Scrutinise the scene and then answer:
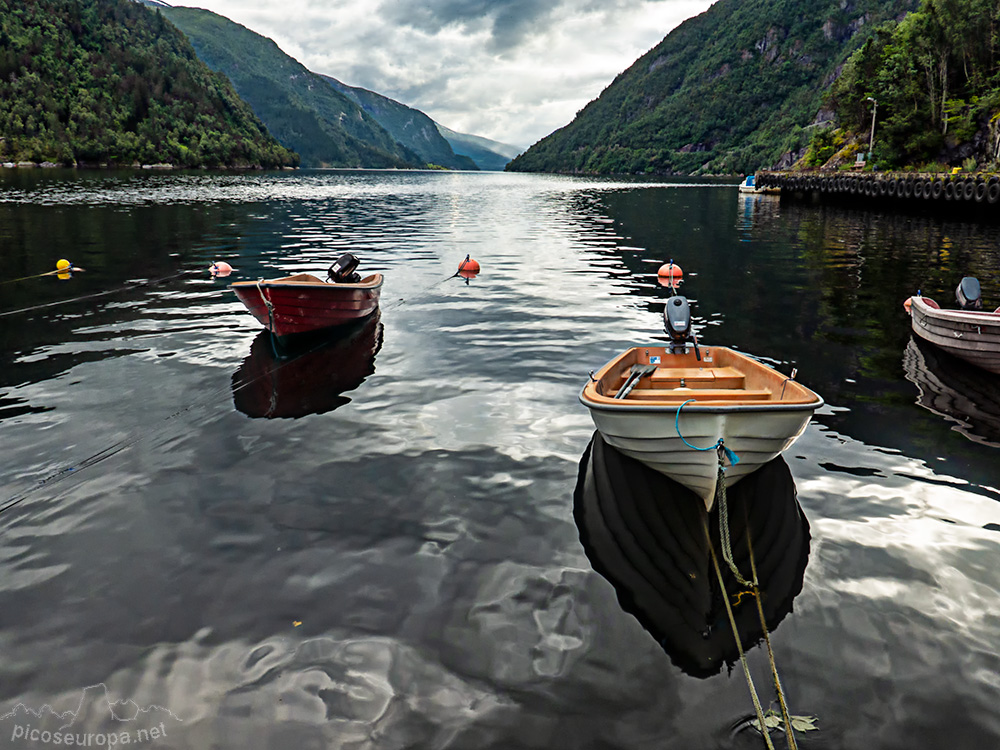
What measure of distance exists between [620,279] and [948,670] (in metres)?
20.4

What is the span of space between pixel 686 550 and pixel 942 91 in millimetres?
82964

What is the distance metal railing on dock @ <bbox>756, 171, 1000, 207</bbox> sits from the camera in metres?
40.7

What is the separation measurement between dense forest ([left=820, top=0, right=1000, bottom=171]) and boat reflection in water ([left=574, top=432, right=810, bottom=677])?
214ft

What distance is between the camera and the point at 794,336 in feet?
50.1

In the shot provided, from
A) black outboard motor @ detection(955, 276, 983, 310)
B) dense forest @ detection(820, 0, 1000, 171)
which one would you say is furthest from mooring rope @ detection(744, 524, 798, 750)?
dense forest @ detection(820, 0, 1000, 171)

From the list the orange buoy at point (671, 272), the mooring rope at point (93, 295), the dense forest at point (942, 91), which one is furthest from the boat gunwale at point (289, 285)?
the dense forest at point (942, 91)

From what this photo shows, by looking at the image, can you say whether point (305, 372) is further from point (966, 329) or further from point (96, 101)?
point (96, 101)

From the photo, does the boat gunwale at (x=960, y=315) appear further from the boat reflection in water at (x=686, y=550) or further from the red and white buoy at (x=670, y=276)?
the red and white buoy at (x=670, y=276)

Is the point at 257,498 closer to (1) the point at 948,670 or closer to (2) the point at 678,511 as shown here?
(2) the point at 678,511

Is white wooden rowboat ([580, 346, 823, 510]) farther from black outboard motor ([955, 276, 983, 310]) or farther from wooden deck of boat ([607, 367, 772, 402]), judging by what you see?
black outboard motor ([955, 276, 983, 310])

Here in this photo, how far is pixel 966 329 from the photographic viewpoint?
39.8ft

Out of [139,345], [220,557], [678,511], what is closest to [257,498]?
[220,557]

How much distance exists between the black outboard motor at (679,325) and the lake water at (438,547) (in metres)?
2.20

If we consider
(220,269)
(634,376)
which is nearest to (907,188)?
(634,376)
